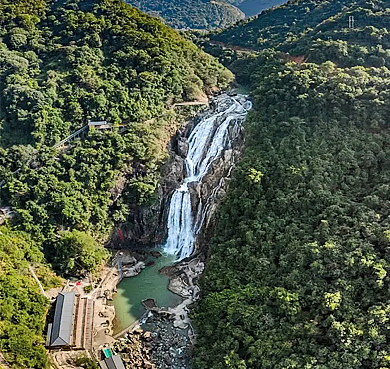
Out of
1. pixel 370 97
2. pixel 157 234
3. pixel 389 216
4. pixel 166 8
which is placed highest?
pixel 166 8

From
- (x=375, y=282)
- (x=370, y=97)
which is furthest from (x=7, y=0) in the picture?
(x=375, y=282)

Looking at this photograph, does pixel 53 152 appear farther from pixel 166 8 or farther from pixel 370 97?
pixel 166 8

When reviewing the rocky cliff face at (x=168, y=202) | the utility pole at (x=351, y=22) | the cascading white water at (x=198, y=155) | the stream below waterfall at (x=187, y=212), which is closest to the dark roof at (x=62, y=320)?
the stream below waterfall at (x=187, y=212)

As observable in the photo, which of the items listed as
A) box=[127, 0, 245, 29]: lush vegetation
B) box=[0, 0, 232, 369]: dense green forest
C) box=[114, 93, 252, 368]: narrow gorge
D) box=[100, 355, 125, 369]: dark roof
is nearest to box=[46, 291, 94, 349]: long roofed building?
box=[0, 0, 232, 369]: dense green forest

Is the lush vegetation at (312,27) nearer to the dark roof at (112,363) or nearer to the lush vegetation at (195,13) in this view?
the dark roof at (112,363)

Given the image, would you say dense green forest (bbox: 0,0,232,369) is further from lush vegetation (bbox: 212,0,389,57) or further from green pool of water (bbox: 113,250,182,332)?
lush vegetation (bbox: 212,0,389,57)

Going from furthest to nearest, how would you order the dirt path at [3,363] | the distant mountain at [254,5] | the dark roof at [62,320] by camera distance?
the distant mountain at [254,5], the dark roof at [62,320], the dirt path at [3,363]

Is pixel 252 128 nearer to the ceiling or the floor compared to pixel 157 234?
nearer to the ceiling
